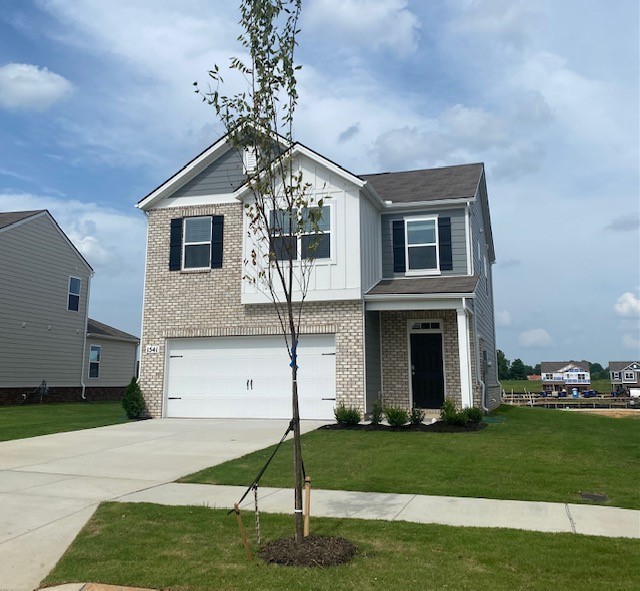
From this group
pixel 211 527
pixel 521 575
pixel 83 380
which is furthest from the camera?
pixel 83 380

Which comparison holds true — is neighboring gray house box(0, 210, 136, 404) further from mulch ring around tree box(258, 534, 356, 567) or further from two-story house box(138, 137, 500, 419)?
mulch ring around tree box(258, 534, 356, 567)

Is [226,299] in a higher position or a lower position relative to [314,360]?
higher

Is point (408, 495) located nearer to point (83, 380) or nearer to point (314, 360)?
point (314, 360)

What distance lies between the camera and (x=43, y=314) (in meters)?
24.6

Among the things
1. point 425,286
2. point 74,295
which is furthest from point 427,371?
point 74,295

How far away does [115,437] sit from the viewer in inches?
487

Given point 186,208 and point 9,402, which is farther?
point 9,402

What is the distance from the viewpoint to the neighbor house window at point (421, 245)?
53.8 ft

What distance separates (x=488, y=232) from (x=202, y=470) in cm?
1667

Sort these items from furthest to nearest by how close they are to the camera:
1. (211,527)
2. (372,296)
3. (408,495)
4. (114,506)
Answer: (372,296), (408,495), (114,506), (211,527)

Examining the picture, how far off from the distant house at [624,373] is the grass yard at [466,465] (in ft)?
210

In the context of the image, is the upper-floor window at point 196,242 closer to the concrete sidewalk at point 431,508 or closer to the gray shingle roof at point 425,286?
the gray shingle roof at point 425,286

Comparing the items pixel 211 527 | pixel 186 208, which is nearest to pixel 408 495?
pixel 211 527

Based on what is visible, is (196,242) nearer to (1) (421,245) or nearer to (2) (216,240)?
(2) (216,240)
